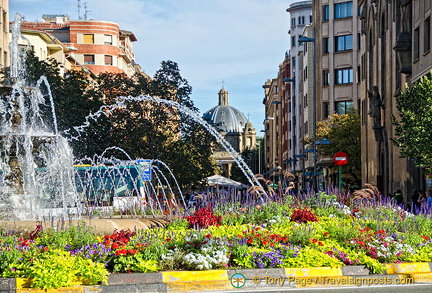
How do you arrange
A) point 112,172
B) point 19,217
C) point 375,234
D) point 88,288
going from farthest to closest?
point 112,172 < point 19,217 < point 375,234 < point 88,288

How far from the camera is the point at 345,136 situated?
5678 centimetres

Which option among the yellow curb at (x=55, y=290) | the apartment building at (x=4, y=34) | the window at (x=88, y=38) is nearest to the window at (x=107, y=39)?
the window at (x=88, y=38)

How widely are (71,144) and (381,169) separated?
56.6ft

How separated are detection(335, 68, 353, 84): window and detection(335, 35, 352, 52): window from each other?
1.68 meters

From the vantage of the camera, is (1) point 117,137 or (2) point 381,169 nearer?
(2) point 381,169

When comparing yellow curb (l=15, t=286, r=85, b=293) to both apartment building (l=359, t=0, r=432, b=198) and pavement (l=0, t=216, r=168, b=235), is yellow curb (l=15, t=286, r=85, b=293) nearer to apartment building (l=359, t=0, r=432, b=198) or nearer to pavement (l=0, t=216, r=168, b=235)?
pavement (l=0, t=216, r=168, b=235)

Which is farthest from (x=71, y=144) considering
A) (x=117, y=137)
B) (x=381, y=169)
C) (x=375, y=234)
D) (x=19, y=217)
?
(x=375, y=234)

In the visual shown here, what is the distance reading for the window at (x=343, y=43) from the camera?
6668 cm

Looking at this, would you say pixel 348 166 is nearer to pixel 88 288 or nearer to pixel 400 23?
pixel 400 23

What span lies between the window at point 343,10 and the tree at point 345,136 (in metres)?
12.6

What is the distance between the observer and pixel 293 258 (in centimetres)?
1237

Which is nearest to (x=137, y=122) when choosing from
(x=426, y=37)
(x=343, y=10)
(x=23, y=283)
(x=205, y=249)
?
(x=426, y=37)

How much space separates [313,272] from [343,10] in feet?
188

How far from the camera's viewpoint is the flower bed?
11.2 m
